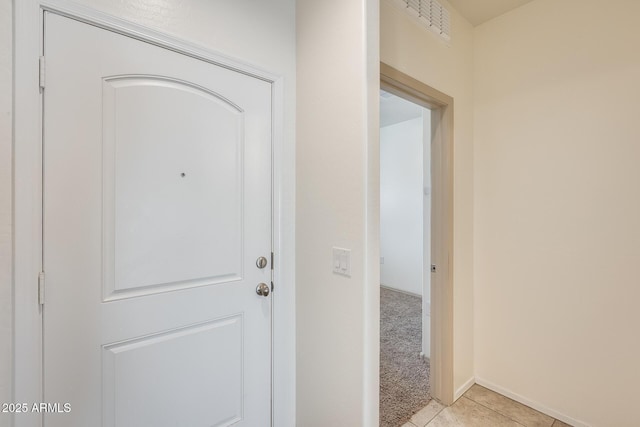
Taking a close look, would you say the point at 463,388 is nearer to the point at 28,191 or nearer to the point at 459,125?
the point at 459,125

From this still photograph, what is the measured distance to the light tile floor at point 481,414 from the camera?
1754mm

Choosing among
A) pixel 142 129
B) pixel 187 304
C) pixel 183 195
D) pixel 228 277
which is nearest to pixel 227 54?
pixel 142 129

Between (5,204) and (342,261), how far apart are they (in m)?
1.18

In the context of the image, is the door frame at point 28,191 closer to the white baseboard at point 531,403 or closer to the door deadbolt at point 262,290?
the door deadbolt at point 262,290

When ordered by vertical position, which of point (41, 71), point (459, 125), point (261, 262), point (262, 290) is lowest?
point (262, 290)

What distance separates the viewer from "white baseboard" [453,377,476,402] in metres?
1.98

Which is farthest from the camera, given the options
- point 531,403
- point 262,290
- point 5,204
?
point 531,403

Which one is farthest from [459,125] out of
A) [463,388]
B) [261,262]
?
[463,388]

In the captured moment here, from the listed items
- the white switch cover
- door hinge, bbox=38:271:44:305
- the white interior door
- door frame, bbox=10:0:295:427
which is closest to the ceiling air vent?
the white interior door

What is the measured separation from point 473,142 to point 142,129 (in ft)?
7.11

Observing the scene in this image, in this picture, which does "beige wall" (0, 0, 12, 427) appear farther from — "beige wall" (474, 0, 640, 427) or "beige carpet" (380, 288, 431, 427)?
"beige wall" (474, 0, 640, 427)

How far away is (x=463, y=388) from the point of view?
2.05 metres

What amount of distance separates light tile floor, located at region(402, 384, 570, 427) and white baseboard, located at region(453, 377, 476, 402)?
24 millimetres

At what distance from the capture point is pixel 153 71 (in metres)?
1.13
